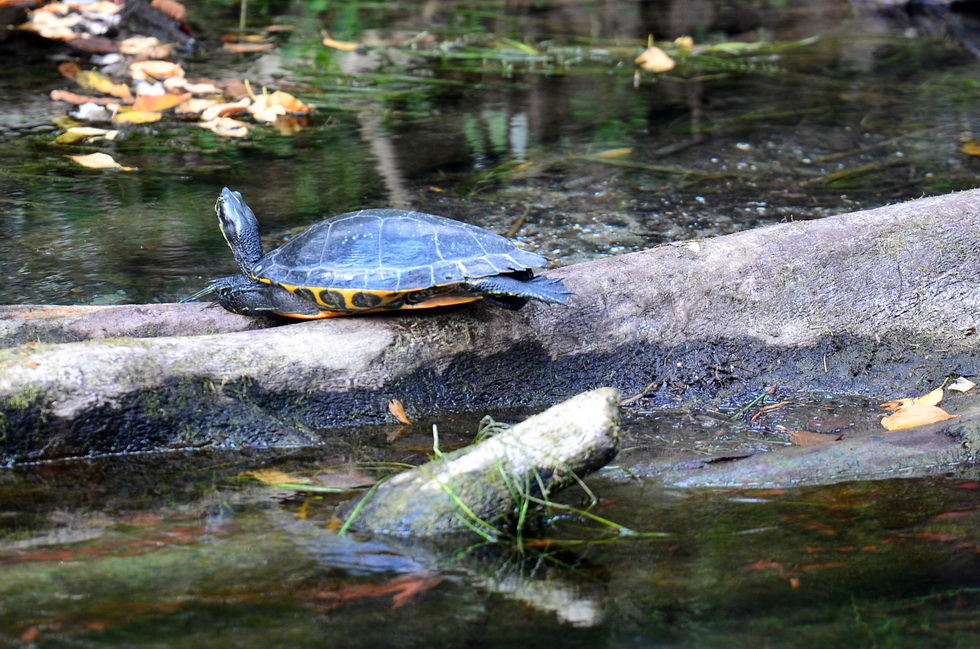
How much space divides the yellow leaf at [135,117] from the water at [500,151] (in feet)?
0.46

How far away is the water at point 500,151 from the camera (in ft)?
17.4

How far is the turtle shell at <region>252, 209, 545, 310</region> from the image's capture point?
11.0ft

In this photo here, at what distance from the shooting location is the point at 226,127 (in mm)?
7094

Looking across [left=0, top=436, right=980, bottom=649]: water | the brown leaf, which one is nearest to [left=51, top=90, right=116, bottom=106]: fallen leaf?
the brown leaf

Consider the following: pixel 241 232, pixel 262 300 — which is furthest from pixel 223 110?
pixel 262 300

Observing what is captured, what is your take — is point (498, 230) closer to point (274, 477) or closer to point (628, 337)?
point (628, 337)

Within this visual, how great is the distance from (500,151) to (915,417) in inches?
166

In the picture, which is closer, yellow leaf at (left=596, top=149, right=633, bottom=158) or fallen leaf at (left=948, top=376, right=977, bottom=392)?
fallen leaf at (left=948, top=376, right=977, bottom=392)

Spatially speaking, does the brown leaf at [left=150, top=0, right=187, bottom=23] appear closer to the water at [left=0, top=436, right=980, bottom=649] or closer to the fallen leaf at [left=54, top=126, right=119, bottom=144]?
the fallen leaf at [left=54, top=126, right=119, bottom=144]

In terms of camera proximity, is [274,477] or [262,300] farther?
[262,300]

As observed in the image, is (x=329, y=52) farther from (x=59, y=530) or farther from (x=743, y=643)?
(x=743, y=643)

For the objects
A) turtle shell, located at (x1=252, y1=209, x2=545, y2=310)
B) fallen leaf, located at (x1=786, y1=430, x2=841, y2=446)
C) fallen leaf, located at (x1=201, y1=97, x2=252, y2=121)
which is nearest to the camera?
fallen leaf, located at (x1=786, y1=430, x2=841, y2=446)

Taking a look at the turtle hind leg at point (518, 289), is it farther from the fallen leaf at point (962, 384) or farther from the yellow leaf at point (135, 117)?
the yellow leaf at point (135, 117)

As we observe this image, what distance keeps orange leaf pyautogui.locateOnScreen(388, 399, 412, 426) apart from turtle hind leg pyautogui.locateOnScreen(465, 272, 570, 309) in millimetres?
493
